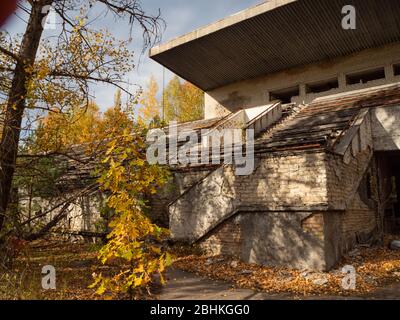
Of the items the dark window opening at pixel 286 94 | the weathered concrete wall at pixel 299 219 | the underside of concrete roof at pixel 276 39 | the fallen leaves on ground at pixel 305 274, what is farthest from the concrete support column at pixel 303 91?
the fallen leaves on ground at pixel 305 274

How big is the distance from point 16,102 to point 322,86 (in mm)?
15180

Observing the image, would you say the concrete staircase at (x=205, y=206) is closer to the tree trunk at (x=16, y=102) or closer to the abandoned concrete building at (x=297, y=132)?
the abandoned concrete building at (x=297, y=132)

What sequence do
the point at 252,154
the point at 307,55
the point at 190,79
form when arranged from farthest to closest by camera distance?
the point at 190,79, the point at 307,55, the point at 252,154

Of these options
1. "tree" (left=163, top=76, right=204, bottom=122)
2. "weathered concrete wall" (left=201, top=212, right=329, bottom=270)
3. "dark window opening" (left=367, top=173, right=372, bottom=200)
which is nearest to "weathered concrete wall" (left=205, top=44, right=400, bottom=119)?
"dark window opening" (left=367, top=173, right=372, bottom=200)

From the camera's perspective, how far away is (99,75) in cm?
816

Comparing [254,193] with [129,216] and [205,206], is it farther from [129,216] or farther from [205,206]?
[129,216]

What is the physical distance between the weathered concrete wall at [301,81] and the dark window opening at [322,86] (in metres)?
0.27

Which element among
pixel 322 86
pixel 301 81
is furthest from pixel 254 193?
pixel 322 86

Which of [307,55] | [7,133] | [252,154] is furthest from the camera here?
[307,55]

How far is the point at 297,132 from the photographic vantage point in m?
10.8

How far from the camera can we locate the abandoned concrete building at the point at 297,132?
8.44 meters

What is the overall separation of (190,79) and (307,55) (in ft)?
24.3
